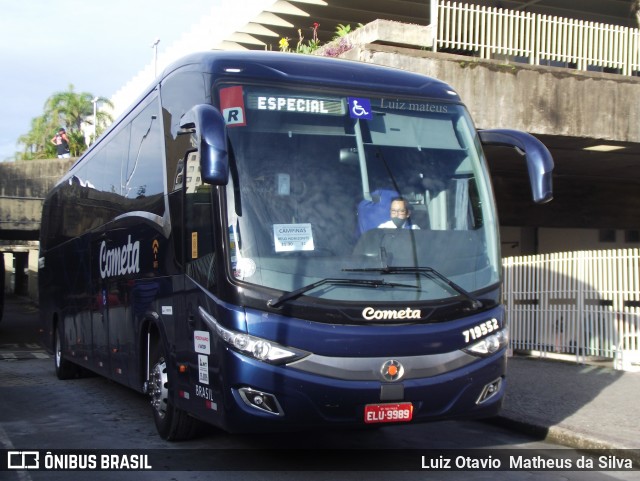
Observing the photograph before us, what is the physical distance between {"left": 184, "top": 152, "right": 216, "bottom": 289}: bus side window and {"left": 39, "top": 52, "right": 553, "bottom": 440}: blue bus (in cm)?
2

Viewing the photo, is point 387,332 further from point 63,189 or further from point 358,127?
point 63,189

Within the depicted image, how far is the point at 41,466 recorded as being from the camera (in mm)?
7305

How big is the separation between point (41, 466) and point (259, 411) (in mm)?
2145

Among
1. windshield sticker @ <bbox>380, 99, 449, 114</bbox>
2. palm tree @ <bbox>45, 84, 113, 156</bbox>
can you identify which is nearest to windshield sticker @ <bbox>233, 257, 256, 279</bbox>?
windshield sticker @ <bbox>380, 99, 449, 114</bbox>

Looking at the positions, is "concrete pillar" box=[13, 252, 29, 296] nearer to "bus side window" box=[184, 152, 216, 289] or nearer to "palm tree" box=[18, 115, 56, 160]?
"palm tree" box=[18, 115, 56, 160]

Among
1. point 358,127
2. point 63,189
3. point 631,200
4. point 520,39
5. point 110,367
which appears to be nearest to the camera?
point 358,127

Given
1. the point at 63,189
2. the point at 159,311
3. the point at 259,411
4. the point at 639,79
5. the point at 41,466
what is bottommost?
the point at 41,466

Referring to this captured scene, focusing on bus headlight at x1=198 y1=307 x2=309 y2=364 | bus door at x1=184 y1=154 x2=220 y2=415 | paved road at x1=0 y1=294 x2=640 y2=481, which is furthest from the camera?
paved road at x1=0 y1=294 x2=640 y2=481

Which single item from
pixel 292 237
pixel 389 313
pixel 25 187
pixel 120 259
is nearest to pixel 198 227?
pixel 292 237

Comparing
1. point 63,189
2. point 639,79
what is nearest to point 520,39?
point 639,79

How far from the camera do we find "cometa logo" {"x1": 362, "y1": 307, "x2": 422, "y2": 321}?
6546 millimetres

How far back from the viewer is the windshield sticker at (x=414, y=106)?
750 cm

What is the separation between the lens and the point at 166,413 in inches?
323

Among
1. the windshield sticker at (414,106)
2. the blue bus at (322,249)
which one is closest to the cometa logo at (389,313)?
the blue bus at (322,249)
